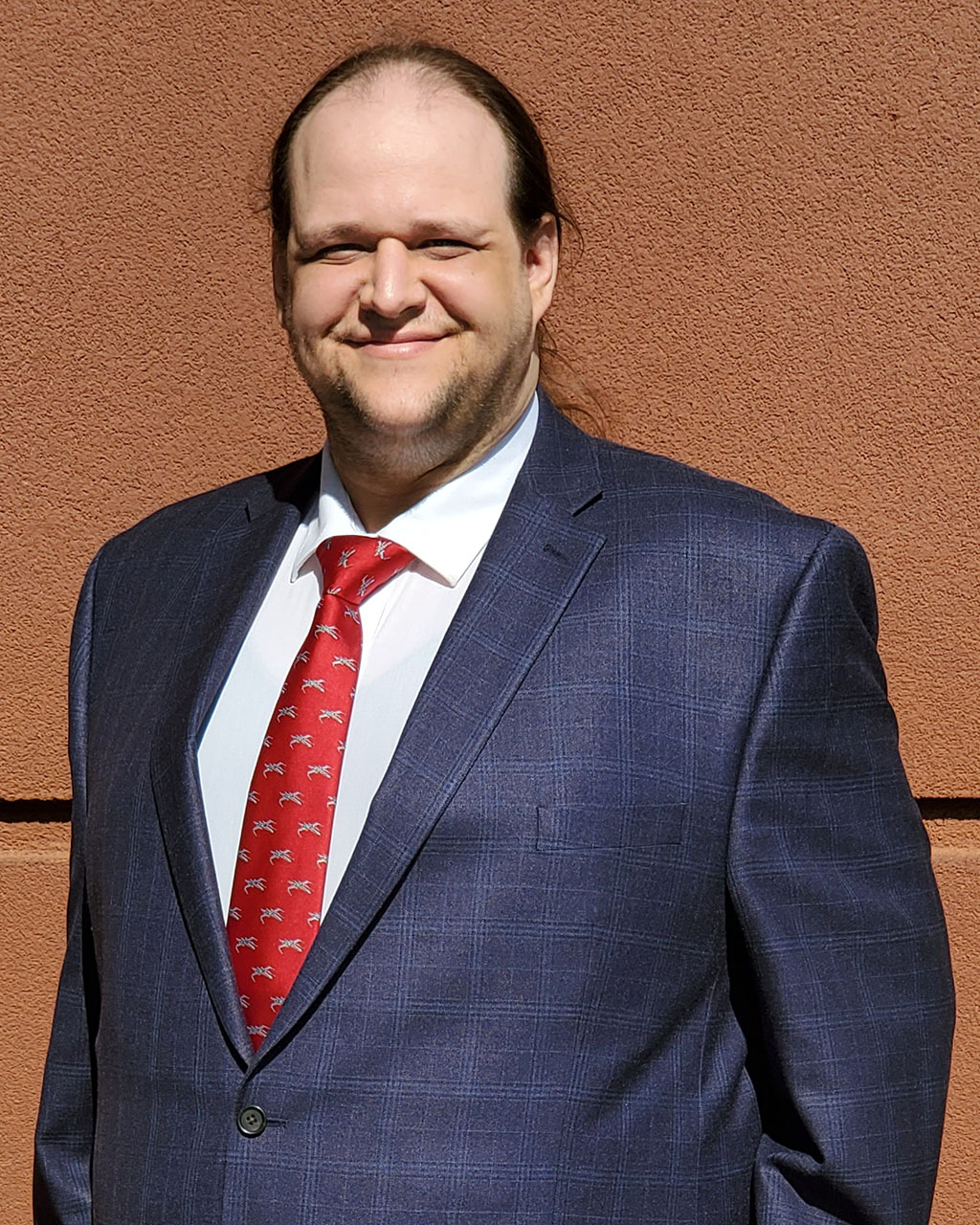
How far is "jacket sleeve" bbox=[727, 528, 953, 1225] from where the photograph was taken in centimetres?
141

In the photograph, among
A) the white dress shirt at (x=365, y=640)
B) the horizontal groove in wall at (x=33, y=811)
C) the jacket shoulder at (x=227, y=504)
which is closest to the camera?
the white dress shirt at (x=365, y=640)

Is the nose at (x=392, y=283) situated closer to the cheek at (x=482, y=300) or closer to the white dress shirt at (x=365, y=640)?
the cheek at (x=482, y=300)

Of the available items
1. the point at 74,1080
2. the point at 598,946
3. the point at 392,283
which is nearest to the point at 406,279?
the point at 392,283

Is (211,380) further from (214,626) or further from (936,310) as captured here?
(936,310)

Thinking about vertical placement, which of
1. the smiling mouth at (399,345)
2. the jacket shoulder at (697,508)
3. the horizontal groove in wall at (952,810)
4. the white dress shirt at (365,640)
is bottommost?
the horizontal groove in wall at (952,810)

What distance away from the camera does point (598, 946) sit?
55.3 inches

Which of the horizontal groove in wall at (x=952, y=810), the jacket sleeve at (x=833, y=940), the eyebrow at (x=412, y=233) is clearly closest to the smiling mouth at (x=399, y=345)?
the eyebrow at (x=412, y=233)

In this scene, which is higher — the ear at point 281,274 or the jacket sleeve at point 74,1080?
the ear at point 281,274

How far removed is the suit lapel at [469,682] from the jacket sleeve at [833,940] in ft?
0.77

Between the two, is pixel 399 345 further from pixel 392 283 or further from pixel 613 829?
pixel 613 829

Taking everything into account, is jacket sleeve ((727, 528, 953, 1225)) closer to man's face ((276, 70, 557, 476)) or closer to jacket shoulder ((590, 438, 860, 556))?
jacket shoulder ((590, 438, 860, 556))

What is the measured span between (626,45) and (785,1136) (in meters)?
1.59

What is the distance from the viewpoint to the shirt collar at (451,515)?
1.60 meters

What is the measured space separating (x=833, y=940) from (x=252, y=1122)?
1.89ft
